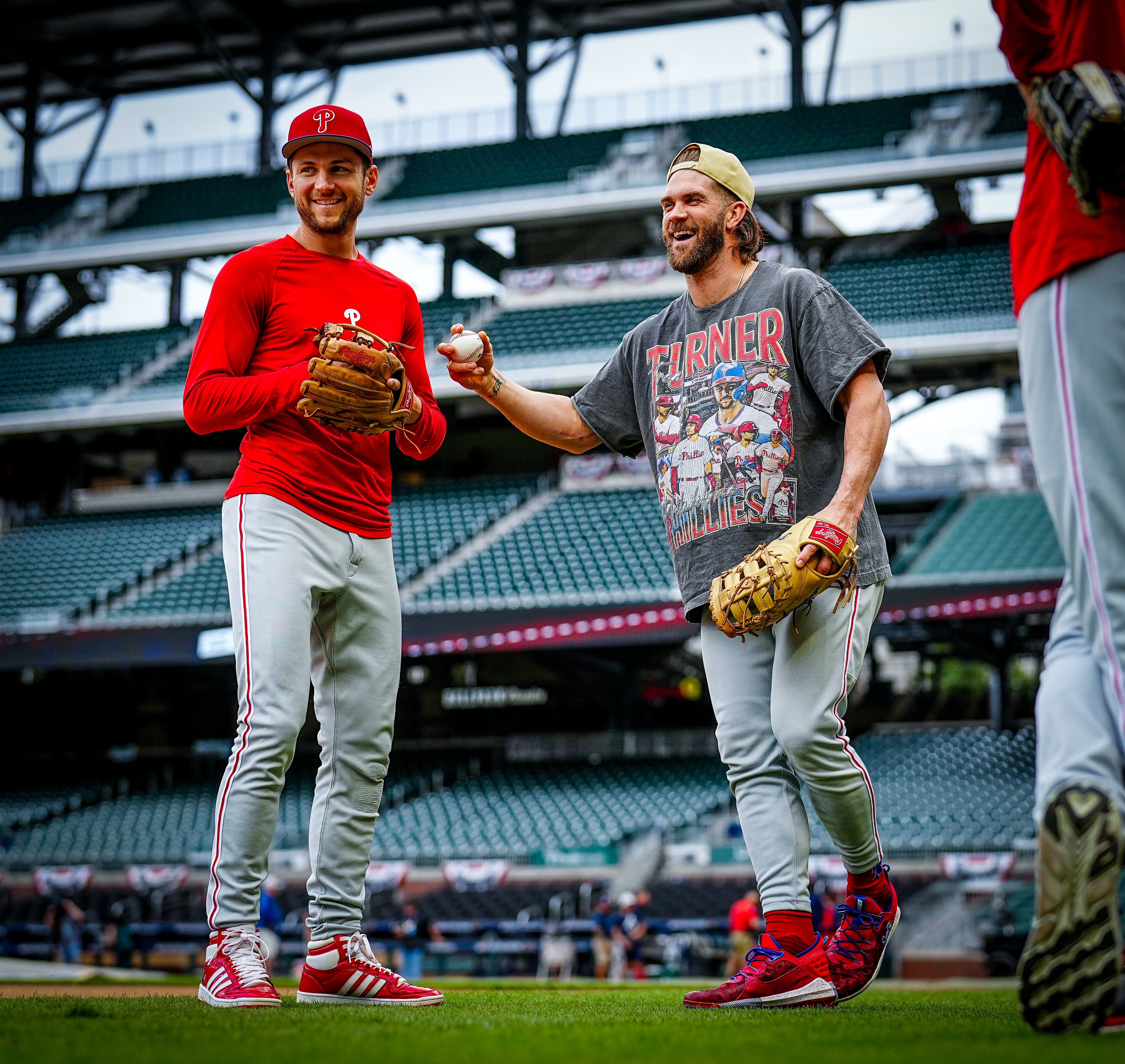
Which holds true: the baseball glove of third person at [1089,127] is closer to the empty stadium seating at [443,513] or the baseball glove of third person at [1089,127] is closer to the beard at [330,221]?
the beard at [330,221]

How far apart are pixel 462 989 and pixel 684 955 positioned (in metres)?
8.66

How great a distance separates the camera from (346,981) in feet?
10.1

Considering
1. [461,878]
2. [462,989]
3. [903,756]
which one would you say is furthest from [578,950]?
[462,989]

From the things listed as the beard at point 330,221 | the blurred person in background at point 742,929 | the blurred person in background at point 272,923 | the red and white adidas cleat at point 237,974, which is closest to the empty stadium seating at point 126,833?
the blurred person in background at point 272,923

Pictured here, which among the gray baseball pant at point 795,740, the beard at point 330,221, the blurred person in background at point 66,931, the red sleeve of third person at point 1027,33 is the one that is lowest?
the blurred person in background at point 66,931

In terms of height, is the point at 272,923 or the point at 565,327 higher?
the point at 565,327

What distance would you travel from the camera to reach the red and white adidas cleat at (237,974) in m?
2.87

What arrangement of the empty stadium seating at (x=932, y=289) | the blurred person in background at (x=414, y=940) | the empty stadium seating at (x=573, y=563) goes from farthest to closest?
the empty stadium seating at (x=932, y=289), the empty stadium seating at (x=573, y=563), the blurred person in background at (x=414, y=940)

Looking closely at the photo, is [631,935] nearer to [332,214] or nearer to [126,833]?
[126,833]

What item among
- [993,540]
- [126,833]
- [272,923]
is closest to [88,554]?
[126,833]

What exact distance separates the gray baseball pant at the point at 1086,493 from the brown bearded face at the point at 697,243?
4.22 feet

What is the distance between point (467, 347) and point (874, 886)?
179cm

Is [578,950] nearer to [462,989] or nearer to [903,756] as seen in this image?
[903,756]

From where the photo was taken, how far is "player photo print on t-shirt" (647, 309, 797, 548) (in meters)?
3.28
